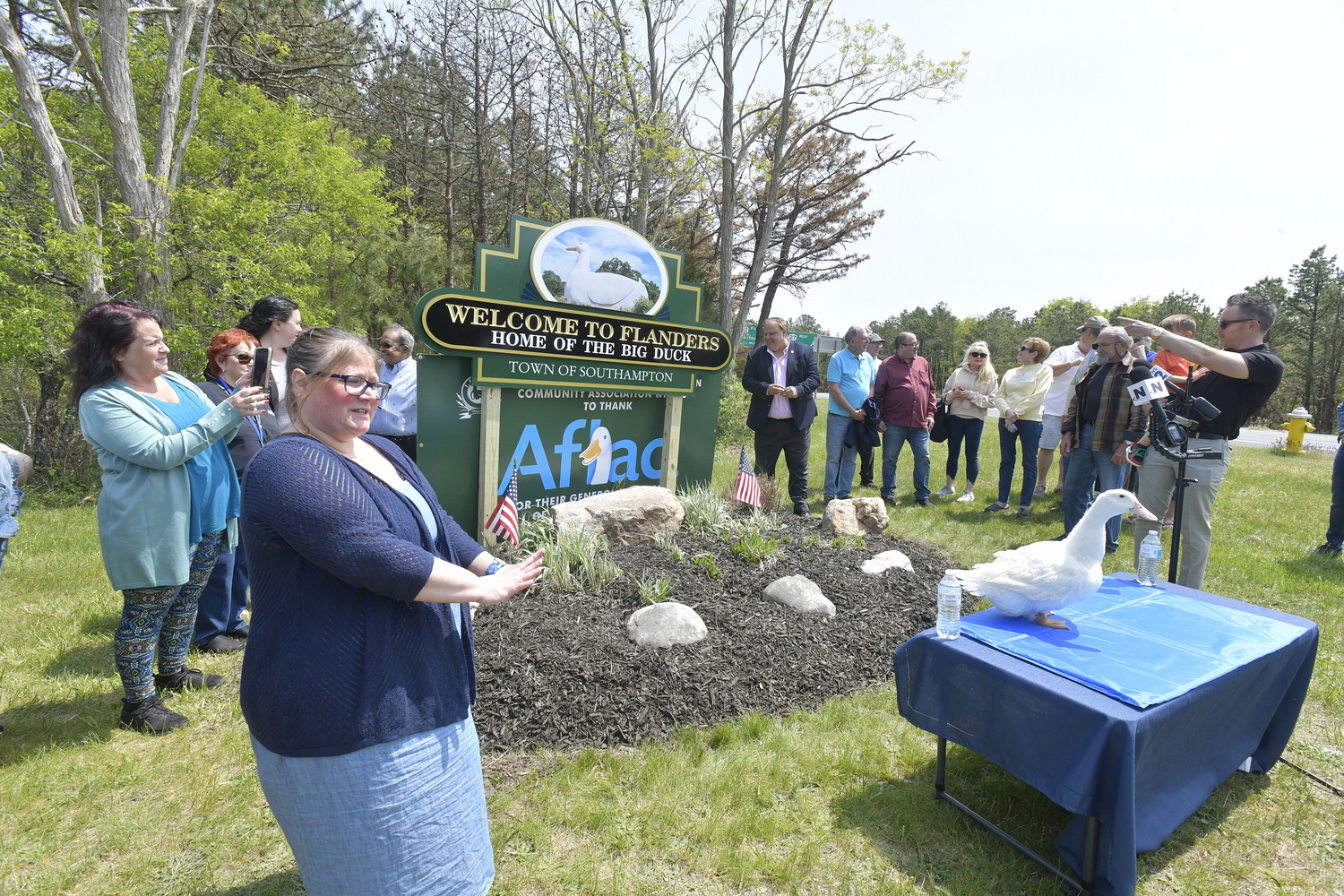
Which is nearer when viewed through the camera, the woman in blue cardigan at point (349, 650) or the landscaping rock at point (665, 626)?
the woman in blue cardigan at point (349, 650)

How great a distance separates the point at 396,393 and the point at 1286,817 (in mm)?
5486

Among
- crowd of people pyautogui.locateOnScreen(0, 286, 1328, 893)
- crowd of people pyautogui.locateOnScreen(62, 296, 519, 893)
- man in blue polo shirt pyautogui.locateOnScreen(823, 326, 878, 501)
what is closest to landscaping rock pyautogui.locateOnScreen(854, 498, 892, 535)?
man in blue polo shirt pyautogui.locateOnScreen(823, 326, 878, 501)

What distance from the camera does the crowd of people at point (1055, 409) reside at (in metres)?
3.71

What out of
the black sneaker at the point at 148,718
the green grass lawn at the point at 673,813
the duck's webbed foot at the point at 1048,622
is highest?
the duck's webbed foot at the point at 1048,622

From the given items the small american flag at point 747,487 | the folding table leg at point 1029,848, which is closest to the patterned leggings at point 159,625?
the folding table leg at point 1029,848

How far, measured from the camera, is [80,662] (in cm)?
346

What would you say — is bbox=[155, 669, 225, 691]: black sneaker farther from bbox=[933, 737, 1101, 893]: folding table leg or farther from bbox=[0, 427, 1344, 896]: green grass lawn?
bbox=[933, 737, 1101, 893]: folding table leg

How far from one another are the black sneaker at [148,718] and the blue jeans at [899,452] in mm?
6566

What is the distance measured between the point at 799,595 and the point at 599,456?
7.35ft

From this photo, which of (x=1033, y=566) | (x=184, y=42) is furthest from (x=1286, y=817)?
(x=184, y=42)

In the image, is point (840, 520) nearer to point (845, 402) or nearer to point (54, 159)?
point (845, 402)

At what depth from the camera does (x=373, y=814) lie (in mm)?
1433

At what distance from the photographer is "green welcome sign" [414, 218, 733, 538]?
4609mm

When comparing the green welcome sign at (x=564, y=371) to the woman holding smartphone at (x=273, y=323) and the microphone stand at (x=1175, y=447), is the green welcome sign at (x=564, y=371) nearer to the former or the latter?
the woman holding smartphone at (x=273, y=323)
